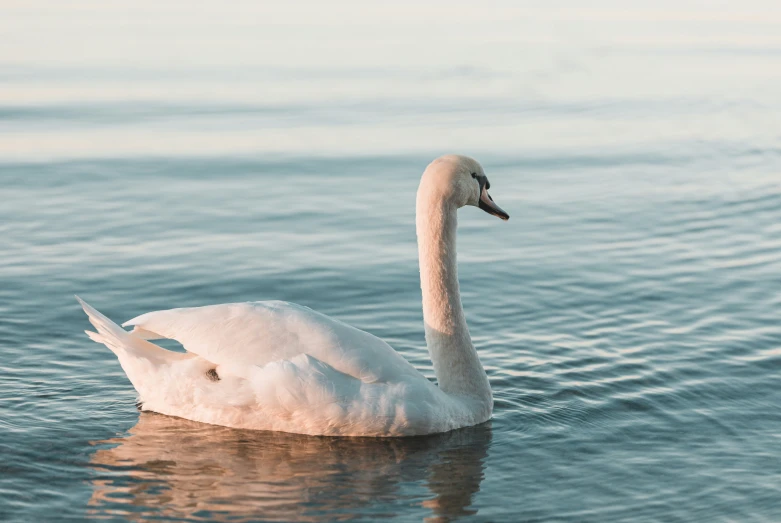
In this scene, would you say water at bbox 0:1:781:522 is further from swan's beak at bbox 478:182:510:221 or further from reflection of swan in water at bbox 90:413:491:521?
swan's beak at bbox 478:182:510:221

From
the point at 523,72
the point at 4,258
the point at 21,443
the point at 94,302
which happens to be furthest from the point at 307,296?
the point at 523,72

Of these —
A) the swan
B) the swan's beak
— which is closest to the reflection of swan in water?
the swan

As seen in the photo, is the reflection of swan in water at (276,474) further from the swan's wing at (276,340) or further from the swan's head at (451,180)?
the swan's head at (451,180)

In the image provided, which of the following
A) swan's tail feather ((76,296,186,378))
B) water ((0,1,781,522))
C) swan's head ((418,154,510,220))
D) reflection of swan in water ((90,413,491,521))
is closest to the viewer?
reflection of swan in water ((90,413,491,521))

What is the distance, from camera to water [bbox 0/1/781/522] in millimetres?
7465

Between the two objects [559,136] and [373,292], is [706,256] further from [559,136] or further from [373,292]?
[559,136]

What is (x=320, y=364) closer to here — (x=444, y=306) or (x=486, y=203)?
(x=444, y=306)

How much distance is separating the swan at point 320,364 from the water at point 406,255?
0.16 meters

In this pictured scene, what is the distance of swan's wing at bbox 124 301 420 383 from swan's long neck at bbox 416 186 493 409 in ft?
1.63

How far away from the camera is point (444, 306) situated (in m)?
8.77

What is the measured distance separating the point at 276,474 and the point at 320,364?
2.72 feet

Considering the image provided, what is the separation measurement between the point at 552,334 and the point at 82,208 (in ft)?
22.4

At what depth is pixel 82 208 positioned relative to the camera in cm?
1476

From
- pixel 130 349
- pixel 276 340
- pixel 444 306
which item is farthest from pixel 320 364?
pixel 130 349
